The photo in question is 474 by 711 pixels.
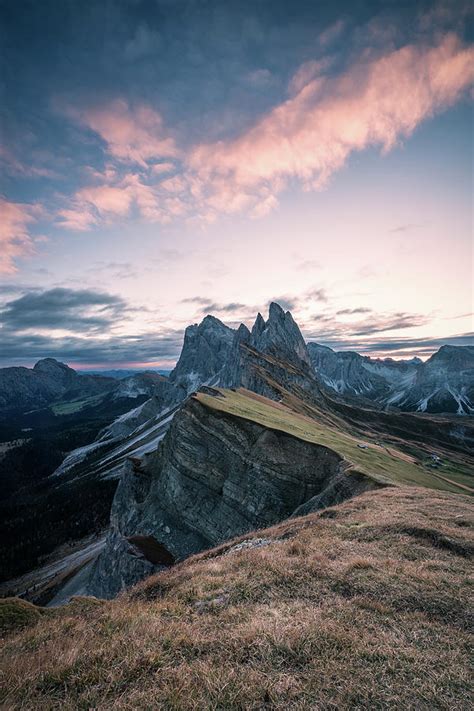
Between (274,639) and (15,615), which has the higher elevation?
(274,639)

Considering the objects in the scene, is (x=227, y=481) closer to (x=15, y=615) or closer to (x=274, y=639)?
(x=15, y=615)

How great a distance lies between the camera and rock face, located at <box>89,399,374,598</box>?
118 ft

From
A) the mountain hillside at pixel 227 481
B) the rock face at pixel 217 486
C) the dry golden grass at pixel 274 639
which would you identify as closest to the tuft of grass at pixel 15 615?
the dry golden grass at pixel 274 639

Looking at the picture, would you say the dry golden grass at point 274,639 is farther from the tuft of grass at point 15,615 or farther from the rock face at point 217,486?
the rock face at point 217,486

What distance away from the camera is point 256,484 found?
126ft

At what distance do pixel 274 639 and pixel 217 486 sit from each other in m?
37.7

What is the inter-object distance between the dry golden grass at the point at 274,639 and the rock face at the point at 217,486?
19.0m

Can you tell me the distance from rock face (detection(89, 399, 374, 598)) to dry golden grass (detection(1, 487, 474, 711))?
19000 millimetres

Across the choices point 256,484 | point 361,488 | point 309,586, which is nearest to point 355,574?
point 309,586

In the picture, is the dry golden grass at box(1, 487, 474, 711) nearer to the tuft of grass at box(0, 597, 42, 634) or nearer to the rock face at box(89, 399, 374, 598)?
the tuft of grass at box(0, 597, 42, 634)

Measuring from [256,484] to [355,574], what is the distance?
29152mm

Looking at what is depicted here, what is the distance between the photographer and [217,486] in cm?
4278

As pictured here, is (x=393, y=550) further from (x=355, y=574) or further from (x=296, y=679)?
(x=296, y=679)

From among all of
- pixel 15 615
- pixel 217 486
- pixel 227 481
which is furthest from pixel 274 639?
pixel 217 486
